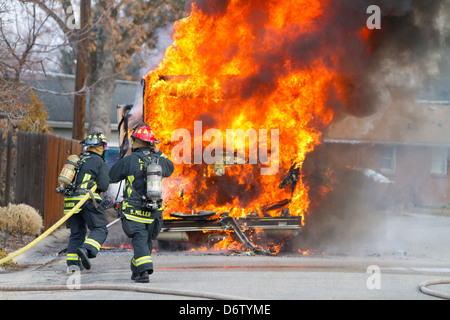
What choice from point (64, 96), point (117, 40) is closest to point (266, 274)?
point (117, 40)

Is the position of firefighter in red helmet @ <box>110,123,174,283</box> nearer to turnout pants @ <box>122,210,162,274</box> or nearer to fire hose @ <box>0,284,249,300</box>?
turnout pants @ <box>122,210,162,274</box>

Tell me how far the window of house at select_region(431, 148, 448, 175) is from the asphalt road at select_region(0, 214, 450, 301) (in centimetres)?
1770

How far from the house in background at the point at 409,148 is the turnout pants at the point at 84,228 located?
1840 centimetres

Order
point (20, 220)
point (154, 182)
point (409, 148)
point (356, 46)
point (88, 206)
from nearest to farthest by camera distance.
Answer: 1. point (154, 182)
2. point (88, 206)
3. point (20, 220)
4. point (356, 46)
5. point (409, 148)

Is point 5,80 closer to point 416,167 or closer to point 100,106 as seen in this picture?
point 100,106

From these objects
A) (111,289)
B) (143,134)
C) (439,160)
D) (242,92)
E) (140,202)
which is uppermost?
(242,92)

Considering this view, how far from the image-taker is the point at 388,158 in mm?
28656

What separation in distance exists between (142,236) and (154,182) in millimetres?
629

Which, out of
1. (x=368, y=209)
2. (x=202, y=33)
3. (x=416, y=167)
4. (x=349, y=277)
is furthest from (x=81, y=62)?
(x=416, y=167)

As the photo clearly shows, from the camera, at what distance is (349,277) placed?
25.4 ft

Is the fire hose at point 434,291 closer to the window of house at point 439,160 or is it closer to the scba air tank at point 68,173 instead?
the scba air tank at point 68,173

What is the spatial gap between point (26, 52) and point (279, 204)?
5483 mm

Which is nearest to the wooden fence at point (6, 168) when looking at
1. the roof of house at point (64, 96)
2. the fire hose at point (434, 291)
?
the fire hose at point (434, 291)

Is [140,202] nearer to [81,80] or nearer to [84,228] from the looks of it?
[84,228]
